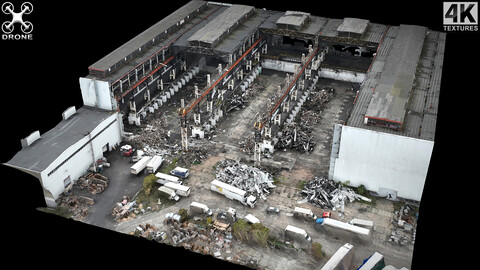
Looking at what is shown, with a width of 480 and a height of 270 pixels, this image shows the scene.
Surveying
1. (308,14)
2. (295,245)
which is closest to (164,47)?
(308,14)

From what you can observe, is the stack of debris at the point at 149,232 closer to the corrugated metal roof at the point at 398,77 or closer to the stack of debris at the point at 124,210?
the stack of debris at the point at 124,210

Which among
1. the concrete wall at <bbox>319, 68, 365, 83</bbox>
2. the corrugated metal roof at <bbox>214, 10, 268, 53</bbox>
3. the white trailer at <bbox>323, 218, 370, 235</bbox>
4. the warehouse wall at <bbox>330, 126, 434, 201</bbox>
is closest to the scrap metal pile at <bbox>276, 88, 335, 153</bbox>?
the concrete wall at <bbox>319, 68, 365, 83</bbox>

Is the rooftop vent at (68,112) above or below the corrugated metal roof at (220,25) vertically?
below

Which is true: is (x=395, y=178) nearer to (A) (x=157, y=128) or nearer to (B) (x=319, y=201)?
(B) (x=319, y=201)

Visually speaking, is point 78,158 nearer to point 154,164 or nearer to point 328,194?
point 154,164

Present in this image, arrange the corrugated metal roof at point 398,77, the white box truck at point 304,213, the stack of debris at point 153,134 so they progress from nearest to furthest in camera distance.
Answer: the white box truck at point 304,213 < the corrugated metal roof at point 398,77 < the stack of debris at point 153,134

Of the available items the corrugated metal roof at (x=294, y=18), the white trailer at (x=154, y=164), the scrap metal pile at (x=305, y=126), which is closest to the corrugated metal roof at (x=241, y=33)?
the corrugated metal roof at (x=294, y=18)
